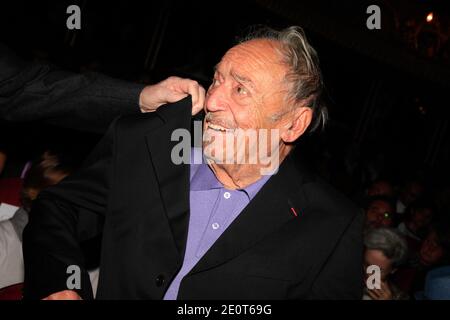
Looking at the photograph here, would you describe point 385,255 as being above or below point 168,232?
below

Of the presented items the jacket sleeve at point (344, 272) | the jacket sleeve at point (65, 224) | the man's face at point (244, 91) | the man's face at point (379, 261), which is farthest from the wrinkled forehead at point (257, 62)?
the man's face at point (379, 261)

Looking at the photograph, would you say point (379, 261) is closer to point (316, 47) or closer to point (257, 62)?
point (257, 62)

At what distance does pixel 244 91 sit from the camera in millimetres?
1576

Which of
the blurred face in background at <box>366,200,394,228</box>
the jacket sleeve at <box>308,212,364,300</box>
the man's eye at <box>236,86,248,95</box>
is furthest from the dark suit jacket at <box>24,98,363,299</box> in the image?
the blurred face in background at <box>366,200,394,228</box>

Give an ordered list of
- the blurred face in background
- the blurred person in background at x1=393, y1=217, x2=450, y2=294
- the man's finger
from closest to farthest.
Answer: the man's finger < the blurred person in background at x1=393, y1=217, x2=450, y2=294 < the blurred face in background

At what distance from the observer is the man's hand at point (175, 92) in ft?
4.98

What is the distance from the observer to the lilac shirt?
148cm

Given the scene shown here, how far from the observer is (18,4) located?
16.3ft

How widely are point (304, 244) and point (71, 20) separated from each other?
5035 mm

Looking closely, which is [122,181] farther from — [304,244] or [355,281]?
[355,281]

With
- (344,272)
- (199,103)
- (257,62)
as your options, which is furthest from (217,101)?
(344,272)

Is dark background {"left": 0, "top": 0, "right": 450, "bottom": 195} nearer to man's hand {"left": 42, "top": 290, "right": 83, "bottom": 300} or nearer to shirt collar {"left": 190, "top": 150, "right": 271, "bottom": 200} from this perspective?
shirt collar {"left": 190, "top": 150, "right": 271, "bottom": 200}

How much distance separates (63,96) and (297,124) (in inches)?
37.8
